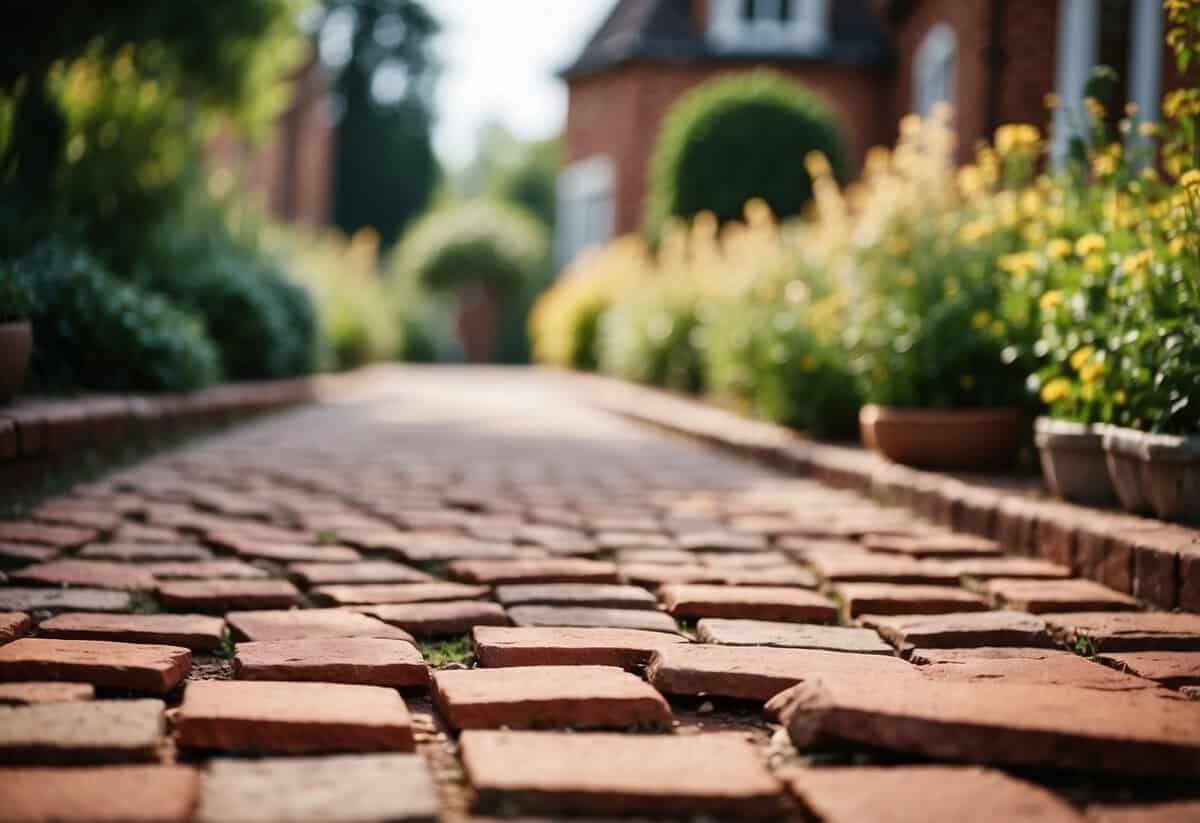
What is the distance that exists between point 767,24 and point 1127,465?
51.5ft

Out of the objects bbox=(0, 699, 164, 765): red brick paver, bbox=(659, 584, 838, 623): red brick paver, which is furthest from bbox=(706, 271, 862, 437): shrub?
bbox=(0, 699, 164, 765): red brick paver

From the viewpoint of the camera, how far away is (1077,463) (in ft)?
13.0

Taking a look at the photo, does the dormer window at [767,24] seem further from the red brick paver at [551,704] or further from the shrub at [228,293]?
the red brick paver at [551,704]

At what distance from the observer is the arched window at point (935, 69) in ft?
41.2

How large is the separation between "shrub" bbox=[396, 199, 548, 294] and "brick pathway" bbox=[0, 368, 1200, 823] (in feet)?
69.2

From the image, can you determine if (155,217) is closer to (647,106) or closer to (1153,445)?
(1153,445)

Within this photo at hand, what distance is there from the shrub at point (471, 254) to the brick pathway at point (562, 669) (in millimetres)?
21090

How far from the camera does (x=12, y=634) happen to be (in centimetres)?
243

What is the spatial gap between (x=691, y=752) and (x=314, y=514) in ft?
9.04

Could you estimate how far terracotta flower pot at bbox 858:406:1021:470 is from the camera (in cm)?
499

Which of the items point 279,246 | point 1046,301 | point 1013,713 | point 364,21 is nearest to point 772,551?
point 1046,301

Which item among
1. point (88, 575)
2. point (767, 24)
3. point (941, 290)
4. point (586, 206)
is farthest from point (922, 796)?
point (586, 206)

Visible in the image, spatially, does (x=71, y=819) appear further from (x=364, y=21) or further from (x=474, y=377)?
(x=364, y=21)

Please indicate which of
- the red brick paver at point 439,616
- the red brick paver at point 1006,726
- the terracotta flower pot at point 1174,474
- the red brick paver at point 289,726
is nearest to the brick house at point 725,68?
the terracotta flower pot at point 1174,474
